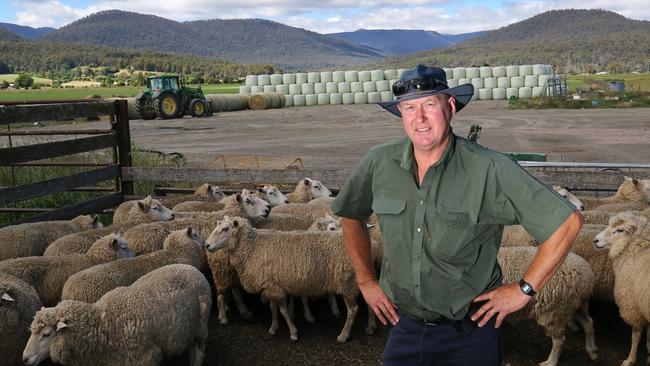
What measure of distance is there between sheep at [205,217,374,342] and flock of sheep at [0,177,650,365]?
11 millimetres

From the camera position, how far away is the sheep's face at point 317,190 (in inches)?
355

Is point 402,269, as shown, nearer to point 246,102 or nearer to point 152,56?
point 246,102

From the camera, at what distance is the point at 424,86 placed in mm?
2951

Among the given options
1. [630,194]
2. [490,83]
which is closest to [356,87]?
[490,83]

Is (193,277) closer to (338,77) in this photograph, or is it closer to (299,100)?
(299,100)

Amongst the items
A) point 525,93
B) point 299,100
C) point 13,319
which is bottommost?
point 299,100

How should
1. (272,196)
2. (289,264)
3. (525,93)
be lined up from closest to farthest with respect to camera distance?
1. (289,264)
2. (272,196)
3. (525,93)

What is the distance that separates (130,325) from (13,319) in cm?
93

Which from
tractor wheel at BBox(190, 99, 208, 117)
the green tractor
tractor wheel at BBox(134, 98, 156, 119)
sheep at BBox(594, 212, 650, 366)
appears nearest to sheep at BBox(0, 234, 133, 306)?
sheep at BBox(594, 212, 650, 366)

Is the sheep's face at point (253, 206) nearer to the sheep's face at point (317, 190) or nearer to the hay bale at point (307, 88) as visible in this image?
the sheep's face at point (317, 190)

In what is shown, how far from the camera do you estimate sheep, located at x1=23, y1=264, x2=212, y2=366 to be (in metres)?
4.37

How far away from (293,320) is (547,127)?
22335mm

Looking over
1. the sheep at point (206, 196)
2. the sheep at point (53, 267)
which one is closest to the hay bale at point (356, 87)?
the sheep at point (206, 196)

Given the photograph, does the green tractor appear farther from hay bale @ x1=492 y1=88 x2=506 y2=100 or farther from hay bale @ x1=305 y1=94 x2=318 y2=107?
hay bale @ x1=492 y1=88 x2=506 y2=100
